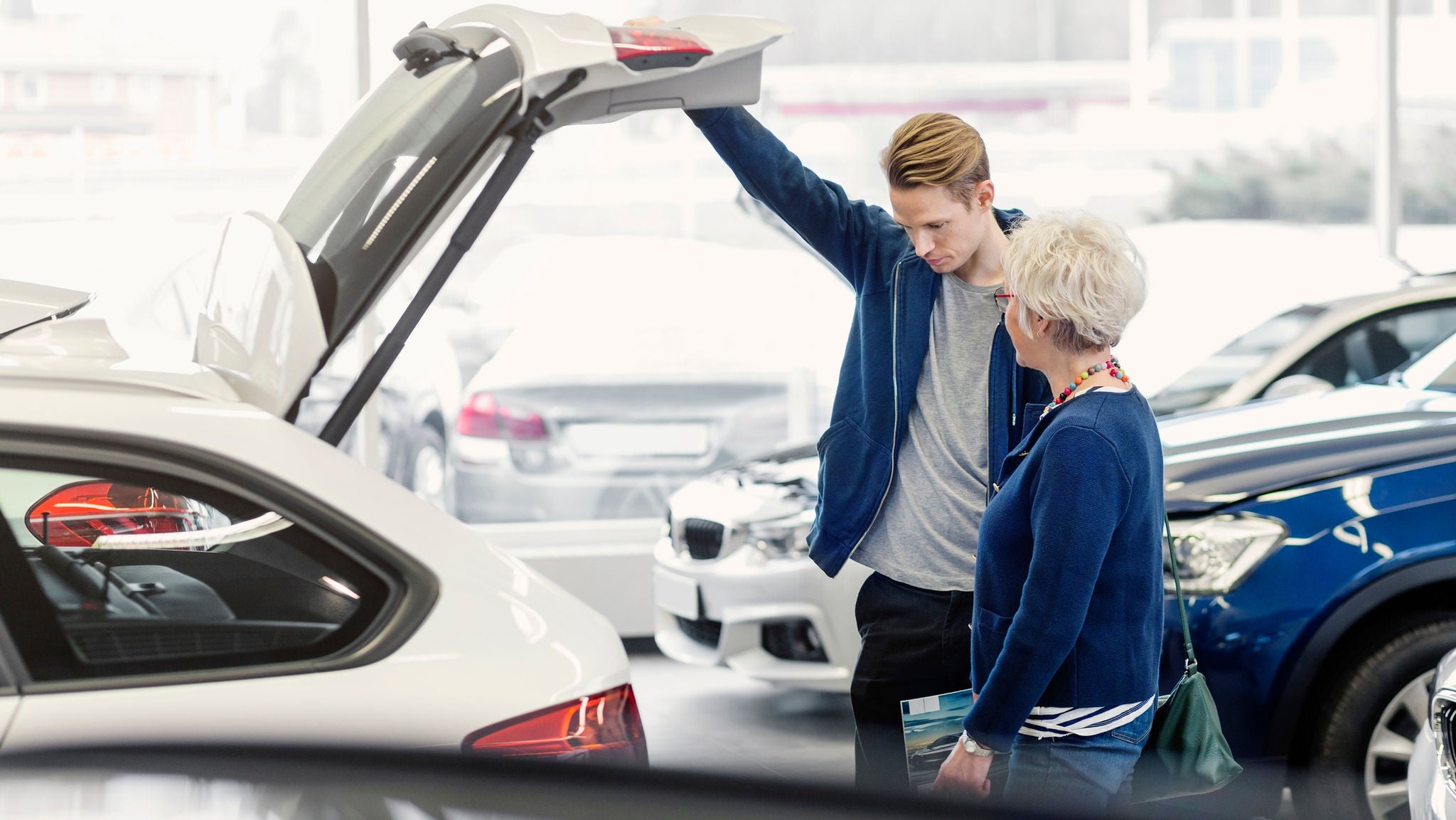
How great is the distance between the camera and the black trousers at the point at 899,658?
239cm

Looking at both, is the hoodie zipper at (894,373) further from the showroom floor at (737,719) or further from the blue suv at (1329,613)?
the showroom floor at (737,719)

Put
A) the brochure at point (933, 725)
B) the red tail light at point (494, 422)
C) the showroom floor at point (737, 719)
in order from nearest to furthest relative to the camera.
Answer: the brochure at point (933, 725) → the showroom floor at point (737, 719) → the red tail light at point (494, 422)

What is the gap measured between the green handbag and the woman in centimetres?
13

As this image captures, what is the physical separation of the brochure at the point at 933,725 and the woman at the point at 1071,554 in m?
0.16

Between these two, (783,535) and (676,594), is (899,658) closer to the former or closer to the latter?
(783,535)

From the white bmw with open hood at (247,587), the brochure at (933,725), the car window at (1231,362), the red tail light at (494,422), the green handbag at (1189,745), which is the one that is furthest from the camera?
the red tail light at (494,422)

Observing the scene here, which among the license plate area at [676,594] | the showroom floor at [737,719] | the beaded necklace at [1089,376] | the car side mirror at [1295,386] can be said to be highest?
the beaded necklace at [1089,376]

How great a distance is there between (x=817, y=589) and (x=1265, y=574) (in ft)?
4.99

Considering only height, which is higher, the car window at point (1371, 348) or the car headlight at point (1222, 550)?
the car window at point (1371, 348)

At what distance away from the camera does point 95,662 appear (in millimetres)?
1703

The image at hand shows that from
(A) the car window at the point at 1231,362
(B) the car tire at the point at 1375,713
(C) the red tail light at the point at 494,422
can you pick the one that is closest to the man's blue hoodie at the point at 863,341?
(B) the car tire at the point at 1375,713

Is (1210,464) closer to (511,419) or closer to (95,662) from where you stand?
(95,662)

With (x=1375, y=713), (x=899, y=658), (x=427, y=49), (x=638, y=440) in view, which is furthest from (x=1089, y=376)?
(x=638, y=440)

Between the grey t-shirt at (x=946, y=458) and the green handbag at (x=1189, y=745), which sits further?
the grey t-shirt at (x=946, y=458)
